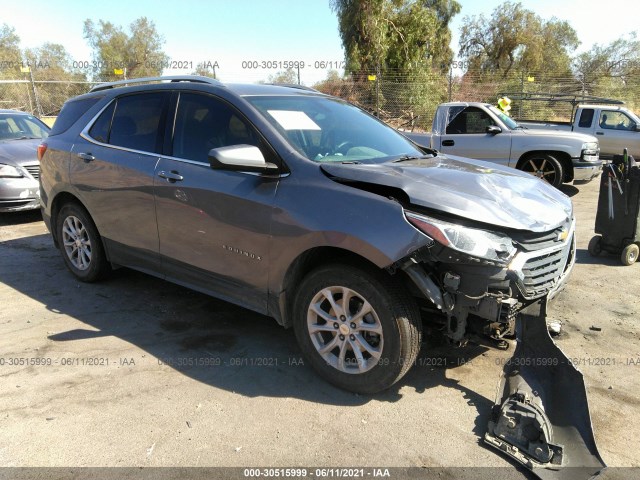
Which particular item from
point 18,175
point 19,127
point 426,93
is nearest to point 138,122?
point 18,175

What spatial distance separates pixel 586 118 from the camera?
13945 mm

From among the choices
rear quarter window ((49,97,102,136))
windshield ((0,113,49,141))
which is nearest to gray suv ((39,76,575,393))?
rear quarter window ((49,97,102,136))

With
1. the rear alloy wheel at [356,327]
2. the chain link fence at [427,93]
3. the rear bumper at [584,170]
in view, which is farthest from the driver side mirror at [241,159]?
the chain link fence at [427,93]

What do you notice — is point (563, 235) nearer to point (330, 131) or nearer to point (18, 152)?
point (330, 131)

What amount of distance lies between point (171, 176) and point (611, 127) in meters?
13.9

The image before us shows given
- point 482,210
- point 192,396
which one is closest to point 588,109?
point 482,210

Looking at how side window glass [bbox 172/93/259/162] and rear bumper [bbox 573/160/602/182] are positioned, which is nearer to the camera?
side window glass [bbox 172/93/259/162]

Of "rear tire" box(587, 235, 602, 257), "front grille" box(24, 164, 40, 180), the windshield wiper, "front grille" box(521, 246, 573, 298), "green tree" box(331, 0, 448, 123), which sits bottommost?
"rear tire" box(587, 235, 602, 257)

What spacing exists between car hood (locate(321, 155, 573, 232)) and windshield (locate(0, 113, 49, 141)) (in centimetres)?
787

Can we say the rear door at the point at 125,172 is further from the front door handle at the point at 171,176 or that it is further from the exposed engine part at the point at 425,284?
the exposed engine part at the point at 425,284

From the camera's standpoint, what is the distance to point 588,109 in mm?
13844

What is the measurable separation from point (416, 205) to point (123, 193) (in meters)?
2.68

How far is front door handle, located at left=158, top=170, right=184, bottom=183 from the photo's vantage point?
12.3 feet

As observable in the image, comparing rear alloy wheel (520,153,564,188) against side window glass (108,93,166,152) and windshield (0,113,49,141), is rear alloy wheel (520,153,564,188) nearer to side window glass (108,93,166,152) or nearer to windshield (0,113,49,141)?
side window glass (108,93,166,152)
